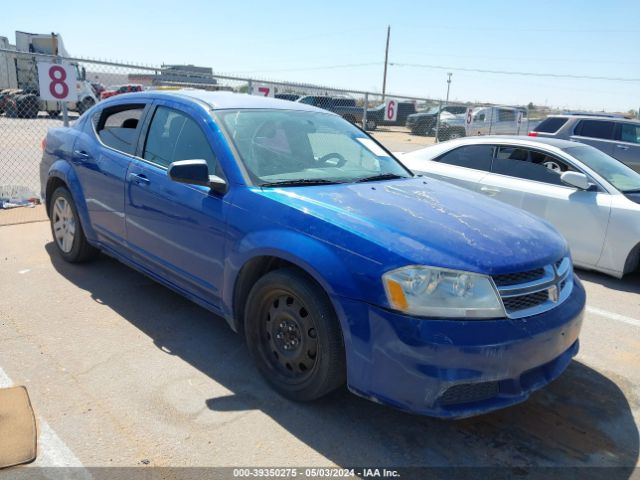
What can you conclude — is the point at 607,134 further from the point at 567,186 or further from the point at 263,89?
the point at 263,89

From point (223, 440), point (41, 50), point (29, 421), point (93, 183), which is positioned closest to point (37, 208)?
point (93, 183)

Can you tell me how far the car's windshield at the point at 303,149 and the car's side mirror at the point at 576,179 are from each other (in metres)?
2.40

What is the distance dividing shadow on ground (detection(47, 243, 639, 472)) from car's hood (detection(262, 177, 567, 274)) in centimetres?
94

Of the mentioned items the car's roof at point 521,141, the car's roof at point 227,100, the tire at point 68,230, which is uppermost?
the car's roof at point 227,100

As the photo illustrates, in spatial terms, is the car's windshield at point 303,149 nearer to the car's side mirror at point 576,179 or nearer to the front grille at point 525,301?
the front grille at point 525,301

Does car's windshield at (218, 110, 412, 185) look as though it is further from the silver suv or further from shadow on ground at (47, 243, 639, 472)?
the silver suv

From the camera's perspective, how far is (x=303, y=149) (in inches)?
151

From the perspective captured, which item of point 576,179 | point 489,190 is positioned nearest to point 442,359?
point 576,179

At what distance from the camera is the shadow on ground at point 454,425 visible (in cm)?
272

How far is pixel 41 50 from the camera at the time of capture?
91.5 feet

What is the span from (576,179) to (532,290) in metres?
3.40

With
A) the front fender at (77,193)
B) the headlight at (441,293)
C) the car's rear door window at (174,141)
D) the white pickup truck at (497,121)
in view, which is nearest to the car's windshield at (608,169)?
the headlight at (441,293)

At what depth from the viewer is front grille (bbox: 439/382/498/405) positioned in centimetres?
255

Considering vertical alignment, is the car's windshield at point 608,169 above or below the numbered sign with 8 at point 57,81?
below
